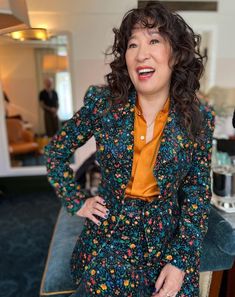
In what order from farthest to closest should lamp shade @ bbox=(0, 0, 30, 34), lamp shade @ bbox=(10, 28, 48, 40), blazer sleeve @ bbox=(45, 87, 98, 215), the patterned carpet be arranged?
the patterned carpet < lamp shade @ bbox=(10, 28, 48, 40) < blazer sleeve @ bbox=(45, 87, 98, 215) < lamp shade @ bbox=(0, 0, 30, 34)

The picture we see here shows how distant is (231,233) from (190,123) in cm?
45

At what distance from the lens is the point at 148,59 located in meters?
0.91

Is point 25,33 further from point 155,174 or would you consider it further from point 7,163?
point 7,163

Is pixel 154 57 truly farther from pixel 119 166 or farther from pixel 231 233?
pixel 231 233

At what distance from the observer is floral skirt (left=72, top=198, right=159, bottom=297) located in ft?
3.01

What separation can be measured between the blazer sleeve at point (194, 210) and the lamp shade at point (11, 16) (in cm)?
71

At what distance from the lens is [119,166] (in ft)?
3.13

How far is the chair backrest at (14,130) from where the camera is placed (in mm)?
3277

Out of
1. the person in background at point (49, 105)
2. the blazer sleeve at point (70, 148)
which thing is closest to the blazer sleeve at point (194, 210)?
the blazer sleeve at point (70, 148)

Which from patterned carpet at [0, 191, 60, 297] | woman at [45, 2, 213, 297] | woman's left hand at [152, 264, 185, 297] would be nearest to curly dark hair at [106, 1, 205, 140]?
woman at [45, 2, 213, 297]

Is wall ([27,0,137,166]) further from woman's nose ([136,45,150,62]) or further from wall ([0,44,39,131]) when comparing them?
woman's nose ([136,45,150,62])

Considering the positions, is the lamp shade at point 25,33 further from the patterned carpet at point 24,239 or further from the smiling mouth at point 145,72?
the patterned carpet at point 24,239

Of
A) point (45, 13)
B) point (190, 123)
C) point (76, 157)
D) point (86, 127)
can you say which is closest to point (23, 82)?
point (45, 13)

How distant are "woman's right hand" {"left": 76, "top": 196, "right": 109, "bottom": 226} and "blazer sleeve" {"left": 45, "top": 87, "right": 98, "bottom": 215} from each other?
0.02 m
